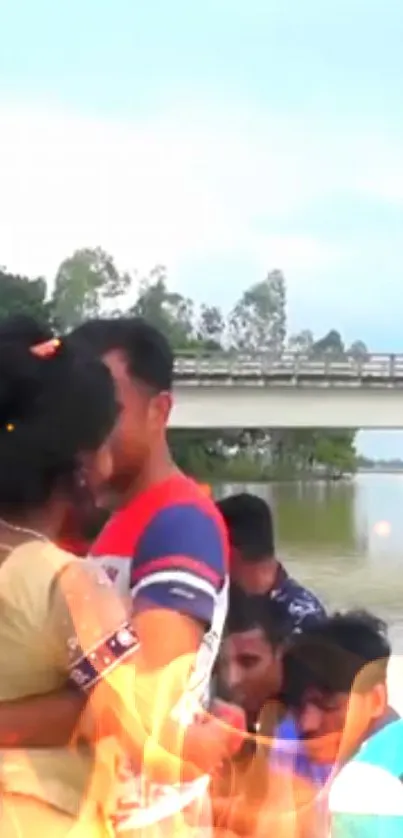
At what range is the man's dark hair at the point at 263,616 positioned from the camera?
1602 millimetres

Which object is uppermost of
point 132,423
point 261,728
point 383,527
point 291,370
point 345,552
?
point 132,423

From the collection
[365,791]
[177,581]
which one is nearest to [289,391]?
[365,791]

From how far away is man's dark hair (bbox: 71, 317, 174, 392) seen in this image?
1.25 m

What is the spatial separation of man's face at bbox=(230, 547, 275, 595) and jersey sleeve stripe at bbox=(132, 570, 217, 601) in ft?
1.86

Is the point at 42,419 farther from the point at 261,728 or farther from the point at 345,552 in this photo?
the point at 345,552

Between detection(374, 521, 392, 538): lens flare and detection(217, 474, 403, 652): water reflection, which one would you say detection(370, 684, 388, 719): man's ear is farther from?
detection(217, 474, 403, 652): water reflection

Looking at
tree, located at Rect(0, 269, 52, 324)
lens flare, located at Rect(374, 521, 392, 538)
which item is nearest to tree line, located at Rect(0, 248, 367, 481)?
tree, located at Rect(0, 269, 52, 324)

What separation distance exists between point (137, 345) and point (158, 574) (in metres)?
0.26

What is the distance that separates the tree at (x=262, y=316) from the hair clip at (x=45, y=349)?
90 centimetres

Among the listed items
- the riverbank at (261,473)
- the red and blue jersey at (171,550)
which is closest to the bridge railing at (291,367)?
the riverbank at (261,473)

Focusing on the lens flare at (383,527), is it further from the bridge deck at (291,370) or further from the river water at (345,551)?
the bridge deck at (291,370)

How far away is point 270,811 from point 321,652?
189 mm

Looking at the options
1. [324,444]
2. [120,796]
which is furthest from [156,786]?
[324,444]

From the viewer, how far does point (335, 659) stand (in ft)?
5.18
